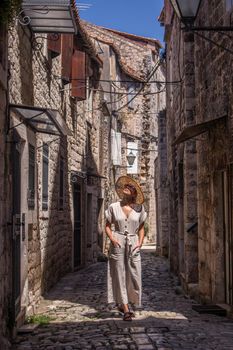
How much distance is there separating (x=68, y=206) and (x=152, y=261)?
5.16 meters

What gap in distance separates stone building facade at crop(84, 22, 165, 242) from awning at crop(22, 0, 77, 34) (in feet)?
55.7

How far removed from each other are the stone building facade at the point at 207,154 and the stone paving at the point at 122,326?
0.61 meters

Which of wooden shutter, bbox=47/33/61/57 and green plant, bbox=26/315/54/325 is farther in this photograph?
wooden shutter, bbox=47/33/61/57

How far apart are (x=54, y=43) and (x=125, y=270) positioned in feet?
16.0


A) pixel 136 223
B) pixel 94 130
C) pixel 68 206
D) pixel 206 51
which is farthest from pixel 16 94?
pixel 94 130

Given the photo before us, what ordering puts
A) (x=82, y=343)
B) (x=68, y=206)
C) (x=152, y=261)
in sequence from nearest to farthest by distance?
(x=82, y=343) → (x=68, y=206) → (x=152, y=261)

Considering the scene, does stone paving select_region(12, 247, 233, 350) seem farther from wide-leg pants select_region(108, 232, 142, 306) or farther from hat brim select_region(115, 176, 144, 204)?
hat brim select_region(115, 176, 144, 204)

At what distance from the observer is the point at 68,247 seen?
14.6 m

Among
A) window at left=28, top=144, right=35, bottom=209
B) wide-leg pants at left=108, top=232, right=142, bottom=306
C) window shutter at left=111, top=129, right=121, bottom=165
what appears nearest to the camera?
wide-leg pants at left=108, top=232, right=142, bottom=306

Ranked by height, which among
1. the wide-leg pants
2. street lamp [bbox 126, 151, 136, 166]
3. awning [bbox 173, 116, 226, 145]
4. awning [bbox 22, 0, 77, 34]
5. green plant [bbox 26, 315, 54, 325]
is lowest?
green plant [bbox 26, 315, 54, 325]

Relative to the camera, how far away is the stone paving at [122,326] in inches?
239

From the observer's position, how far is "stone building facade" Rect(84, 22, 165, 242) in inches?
1124

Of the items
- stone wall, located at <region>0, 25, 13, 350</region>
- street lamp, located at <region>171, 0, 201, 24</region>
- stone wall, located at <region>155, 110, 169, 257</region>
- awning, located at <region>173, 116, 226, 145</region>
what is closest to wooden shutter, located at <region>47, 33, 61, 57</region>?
awning, located at <region>173, 116, 226, 145</region>

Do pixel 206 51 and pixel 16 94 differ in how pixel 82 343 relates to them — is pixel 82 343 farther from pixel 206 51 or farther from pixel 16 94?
pixel 206 51
